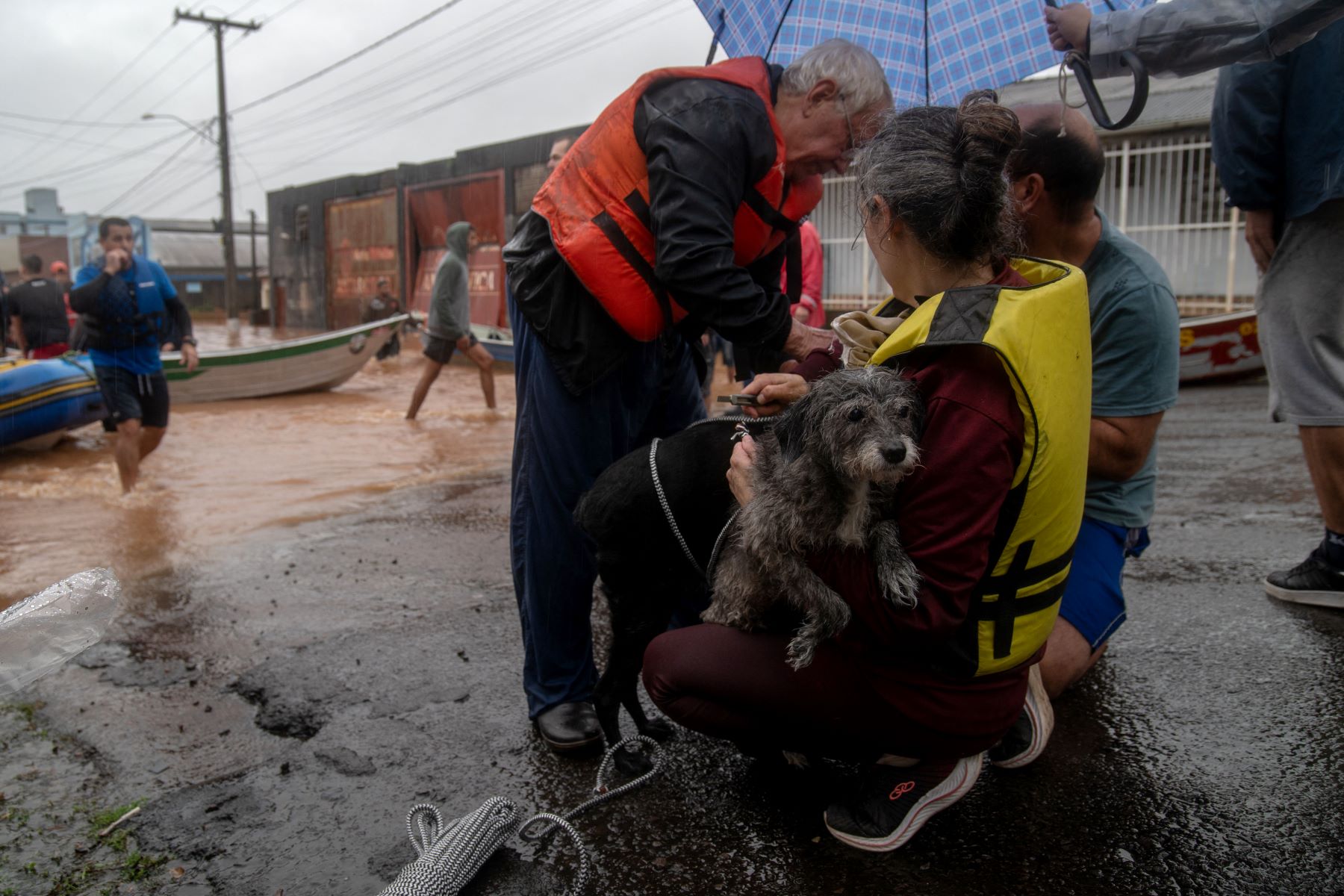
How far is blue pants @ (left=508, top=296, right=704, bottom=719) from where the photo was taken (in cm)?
299

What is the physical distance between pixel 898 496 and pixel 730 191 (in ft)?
3.79

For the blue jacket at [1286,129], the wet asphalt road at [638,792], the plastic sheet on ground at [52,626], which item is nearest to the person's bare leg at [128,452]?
the wet asphalt road at [638,792]

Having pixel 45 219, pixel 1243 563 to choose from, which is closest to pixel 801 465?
pixel 1243 563

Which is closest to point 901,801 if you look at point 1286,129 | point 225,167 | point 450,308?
point 1286,129

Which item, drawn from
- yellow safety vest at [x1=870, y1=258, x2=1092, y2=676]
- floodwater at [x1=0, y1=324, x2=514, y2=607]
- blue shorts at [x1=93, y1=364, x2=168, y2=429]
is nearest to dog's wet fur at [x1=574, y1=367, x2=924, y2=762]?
yellow safety vest at [x1=870, y1=258, x2=1092, y2=676]

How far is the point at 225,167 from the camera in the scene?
37312mm

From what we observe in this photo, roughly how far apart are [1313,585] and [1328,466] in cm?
53

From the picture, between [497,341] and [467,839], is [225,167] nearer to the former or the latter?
[497,341]

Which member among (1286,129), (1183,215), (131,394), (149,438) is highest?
(1183,215)

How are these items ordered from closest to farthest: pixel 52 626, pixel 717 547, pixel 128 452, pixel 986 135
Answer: pixel 986 135
pixel 52 626
pixel 717 547
pixel 128 452

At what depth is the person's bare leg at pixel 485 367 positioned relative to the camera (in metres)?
11.9

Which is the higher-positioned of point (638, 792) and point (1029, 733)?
point (1029, 733)

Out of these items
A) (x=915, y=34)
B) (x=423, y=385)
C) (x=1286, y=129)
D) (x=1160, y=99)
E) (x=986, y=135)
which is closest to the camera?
(x=986, y=135)

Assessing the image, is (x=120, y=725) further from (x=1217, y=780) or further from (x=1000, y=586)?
(x=1217, y=780)
